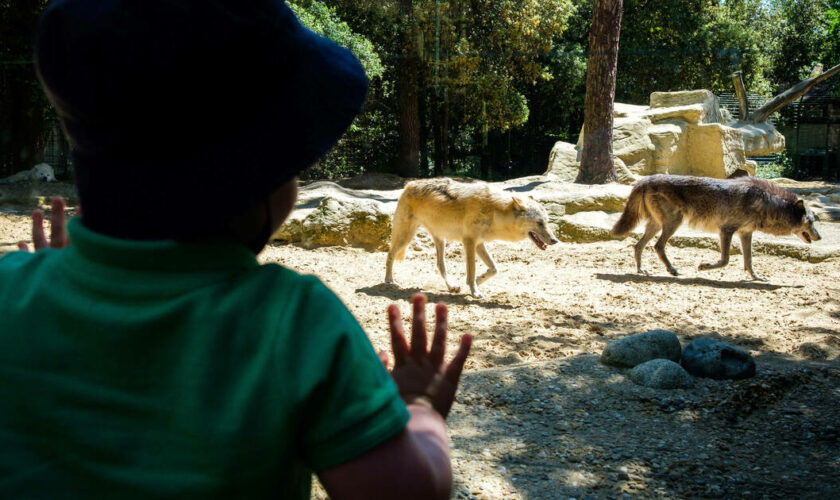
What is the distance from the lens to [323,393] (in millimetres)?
874

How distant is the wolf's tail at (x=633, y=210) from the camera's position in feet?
31.7

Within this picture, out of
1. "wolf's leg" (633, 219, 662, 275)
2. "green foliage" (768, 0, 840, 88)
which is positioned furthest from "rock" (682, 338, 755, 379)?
"green foliage" (768, 0, 840, 88)

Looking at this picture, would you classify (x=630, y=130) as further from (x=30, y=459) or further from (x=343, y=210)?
(x=30, y=459)

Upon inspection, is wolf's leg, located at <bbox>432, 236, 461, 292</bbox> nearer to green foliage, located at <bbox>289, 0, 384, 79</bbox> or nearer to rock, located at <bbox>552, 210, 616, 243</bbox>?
rock, located at <bbox>552, 210, 616, 243</bbox>

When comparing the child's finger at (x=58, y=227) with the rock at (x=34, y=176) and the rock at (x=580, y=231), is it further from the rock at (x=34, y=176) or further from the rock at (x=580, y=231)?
the rock at (x=34, y=176)

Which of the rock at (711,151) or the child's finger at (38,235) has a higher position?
the rock at (711,151)

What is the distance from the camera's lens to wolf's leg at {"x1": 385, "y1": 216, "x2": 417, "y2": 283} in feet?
27.7

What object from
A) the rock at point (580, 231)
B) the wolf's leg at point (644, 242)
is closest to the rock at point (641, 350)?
the wolf's leg at point (644, 242)

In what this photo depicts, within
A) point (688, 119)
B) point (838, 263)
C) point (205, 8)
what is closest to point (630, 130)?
point (688, 119)

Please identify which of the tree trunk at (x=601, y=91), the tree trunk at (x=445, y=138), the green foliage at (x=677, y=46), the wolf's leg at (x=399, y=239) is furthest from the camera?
the green foliage at (x=677, y=46)

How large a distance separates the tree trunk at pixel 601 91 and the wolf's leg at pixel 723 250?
4.16m

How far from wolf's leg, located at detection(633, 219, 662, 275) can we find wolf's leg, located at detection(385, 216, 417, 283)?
10.4 ft

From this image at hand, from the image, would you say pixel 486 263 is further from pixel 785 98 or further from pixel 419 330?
pixel 785 98

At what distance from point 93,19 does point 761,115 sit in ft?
68.5
